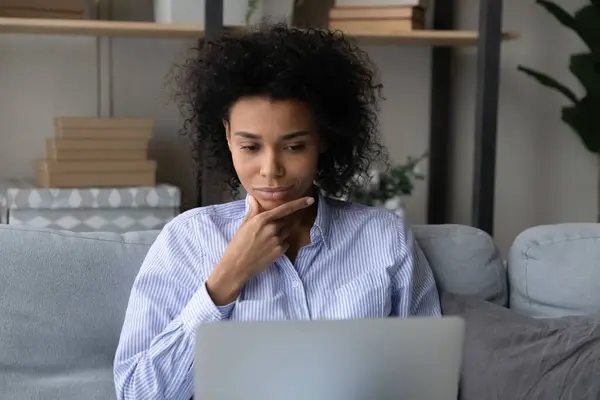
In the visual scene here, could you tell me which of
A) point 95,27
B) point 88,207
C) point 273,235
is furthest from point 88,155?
point 273,235

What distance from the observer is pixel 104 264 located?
1432 millimetres

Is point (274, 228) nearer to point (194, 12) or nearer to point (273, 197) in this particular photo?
point (273, 197)

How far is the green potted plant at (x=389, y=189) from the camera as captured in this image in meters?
2.38

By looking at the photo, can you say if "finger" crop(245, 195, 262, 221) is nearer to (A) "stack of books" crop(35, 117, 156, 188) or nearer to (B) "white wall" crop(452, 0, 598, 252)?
(A) "stack of books" crop(35, 117, 156, 188)

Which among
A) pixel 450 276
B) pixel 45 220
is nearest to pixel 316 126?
pixel 450 276

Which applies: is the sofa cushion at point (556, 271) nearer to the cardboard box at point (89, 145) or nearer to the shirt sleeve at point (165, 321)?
the shirt sleeve at point (165, 321)

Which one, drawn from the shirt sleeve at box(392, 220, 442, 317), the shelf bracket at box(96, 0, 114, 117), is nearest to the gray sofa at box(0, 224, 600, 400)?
the shirt sleeve at box(392, 220, 442, 317)

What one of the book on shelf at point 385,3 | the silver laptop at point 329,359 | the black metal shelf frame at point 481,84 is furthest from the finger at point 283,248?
the book on shelf at point 385,3

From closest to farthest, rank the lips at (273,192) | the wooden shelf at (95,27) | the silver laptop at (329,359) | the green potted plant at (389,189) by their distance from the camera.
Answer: the silver laptop at (329,359) < the lips at (273,192) < the wooden shelf at (95,27) < the green potted plant at (389,189)

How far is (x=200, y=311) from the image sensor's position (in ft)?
3.91

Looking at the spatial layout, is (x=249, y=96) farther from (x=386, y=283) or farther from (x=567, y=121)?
(x=567, y=121)

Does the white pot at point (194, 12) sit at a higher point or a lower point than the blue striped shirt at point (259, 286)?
higher

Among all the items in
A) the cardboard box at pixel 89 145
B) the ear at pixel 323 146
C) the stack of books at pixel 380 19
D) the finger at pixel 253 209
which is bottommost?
the finger at pixel 253 209

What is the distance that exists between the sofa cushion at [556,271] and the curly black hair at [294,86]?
14.4 inches
